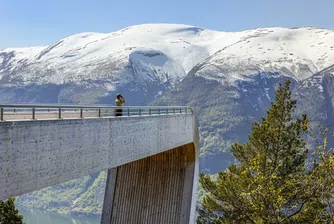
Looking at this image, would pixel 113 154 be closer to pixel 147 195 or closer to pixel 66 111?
pixel 66 111

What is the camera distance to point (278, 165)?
71.4 ft

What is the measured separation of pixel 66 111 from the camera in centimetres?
1194

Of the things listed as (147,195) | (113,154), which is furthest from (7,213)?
(113,154)

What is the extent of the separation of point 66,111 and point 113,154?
161cm

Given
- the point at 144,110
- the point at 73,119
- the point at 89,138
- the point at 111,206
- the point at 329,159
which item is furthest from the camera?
the point at 111,206

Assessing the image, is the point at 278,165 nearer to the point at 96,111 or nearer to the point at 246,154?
the point at 246,154

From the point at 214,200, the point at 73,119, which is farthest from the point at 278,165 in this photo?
the point at 73,119

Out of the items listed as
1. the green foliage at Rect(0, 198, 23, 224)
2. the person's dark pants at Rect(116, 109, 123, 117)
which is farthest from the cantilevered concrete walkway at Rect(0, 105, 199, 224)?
the green foliage at Rect(0, 198, 23, 224)

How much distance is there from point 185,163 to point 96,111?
10443 millimetres

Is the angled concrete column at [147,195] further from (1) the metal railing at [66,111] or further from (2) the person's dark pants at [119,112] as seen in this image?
(2) the person's dark pants at [119,112]

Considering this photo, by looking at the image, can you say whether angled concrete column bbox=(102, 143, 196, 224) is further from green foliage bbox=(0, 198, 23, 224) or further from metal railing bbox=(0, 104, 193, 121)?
green foliage bbox=(0, 198, 23, 224)

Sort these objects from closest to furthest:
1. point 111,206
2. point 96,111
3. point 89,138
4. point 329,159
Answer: point 89,138 < point 329,159 < point 96,111 < point 111,206

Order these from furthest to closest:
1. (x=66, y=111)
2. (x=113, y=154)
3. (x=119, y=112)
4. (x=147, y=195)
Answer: (x=147, y=195), (x=119, y=112), (x=113, y=154), (x=66, y=111)

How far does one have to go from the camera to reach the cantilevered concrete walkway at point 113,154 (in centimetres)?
857
